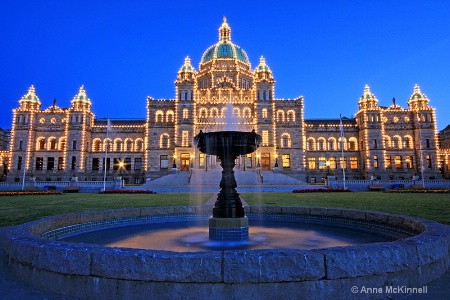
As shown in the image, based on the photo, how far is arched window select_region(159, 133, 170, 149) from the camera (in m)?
56.8

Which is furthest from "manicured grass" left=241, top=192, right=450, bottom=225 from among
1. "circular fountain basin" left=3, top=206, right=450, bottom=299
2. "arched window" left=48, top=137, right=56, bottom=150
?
"arched window" left=48, top=137, right=56, bottom=150

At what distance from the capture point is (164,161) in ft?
185

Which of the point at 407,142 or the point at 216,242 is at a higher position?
the point at 407,142

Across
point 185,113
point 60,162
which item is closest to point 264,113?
point 185,113

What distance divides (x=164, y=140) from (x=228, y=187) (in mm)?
49915

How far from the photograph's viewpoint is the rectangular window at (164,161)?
184 ft

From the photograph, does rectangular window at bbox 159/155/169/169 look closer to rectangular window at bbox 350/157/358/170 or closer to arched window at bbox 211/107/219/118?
arched window at bbox 211/107/219/118

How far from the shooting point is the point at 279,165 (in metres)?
54.8

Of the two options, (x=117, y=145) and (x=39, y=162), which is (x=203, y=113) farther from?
(x=39, y=162)

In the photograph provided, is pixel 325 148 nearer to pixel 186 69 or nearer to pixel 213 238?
pixel 186 69

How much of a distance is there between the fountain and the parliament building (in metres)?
43.8

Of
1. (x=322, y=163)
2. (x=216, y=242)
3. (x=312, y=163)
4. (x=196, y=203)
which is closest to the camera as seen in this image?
(x=216, y=242)

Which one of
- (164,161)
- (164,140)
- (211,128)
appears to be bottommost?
(164,161)

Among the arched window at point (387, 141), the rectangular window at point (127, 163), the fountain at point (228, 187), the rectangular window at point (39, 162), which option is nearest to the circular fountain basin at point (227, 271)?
the fountain at point (228, 187)
